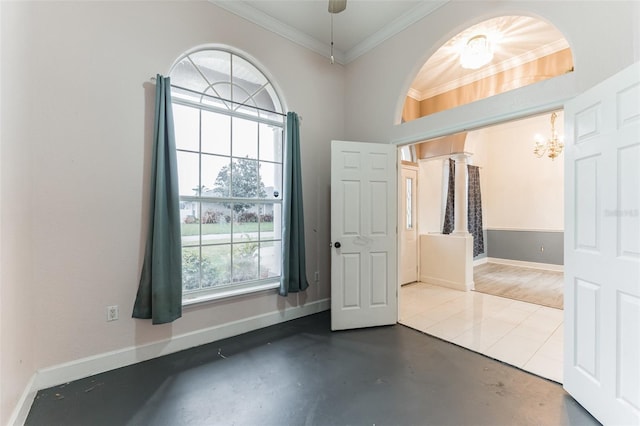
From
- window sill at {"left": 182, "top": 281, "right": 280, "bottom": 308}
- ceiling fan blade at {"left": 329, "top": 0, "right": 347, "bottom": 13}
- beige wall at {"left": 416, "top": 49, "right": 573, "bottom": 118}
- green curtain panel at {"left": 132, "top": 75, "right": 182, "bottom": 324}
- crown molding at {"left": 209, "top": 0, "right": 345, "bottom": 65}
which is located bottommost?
window sill at {"left": 182, "top": 281, "right": 280, "bottom": 308}

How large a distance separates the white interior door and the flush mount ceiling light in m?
1.92

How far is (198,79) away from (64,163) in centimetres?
135

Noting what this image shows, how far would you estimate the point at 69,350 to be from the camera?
199 centimetres

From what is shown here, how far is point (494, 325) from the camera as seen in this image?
301 centimetres

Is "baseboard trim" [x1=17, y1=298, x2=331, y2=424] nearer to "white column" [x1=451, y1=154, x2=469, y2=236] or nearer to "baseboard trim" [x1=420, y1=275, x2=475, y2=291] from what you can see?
"baseboard trim" [x1=420, y1=275, x2=475, y2=291]

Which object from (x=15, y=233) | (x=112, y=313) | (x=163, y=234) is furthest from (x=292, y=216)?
(x=15, y=233)

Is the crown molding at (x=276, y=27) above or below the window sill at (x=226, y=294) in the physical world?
above

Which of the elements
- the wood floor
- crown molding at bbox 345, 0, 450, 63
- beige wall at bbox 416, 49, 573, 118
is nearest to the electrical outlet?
crown molding at bbox 345, 0, 450, 63

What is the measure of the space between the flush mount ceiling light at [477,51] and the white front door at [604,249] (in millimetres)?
1527

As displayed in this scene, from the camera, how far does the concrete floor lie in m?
1.63

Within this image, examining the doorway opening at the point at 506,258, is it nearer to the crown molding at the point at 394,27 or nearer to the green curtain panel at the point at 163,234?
the crown molding at the point at 394,27

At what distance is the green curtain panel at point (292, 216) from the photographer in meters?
2.97

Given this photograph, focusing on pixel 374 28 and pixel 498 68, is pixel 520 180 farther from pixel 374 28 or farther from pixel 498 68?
pixel 374 28

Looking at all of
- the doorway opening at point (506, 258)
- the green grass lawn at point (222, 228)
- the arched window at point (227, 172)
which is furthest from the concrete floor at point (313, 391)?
the green grass lawn at point (222, 228)
